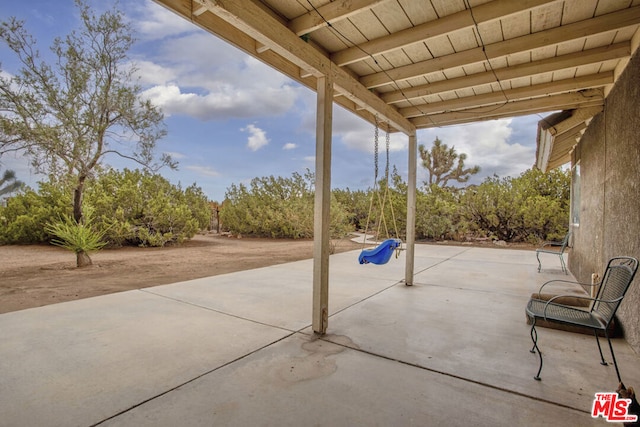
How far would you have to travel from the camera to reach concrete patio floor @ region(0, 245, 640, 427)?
160 cm

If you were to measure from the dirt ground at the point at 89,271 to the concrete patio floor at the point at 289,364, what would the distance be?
66 centimetres

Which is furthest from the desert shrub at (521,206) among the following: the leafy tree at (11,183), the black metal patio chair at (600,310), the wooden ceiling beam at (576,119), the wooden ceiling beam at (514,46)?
the leafy tree at (11,183)

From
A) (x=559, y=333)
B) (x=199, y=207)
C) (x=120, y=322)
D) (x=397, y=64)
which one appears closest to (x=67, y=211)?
(x=199, y=207)

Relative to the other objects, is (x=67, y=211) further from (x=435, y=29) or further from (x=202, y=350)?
(x=435, y=29)

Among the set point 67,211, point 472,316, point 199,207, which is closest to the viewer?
point 472,316

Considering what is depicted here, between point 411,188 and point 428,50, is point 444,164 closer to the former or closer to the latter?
point 411,188

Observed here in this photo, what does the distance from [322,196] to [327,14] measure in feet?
4.28

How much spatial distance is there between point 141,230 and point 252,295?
22.8 feet

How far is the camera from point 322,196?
260cm

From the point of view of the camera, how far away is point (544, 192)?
10.5 metres

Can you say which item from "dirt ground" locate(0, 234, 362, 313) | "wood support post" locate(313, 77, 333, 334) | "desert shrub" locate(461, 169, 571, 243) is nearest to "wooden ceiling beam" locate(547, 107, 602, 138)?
"wood support post" locate(313, 77, 333, 334)

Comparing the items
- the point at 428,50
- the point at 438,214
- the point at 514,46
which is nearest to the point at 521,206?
the point at 438,214

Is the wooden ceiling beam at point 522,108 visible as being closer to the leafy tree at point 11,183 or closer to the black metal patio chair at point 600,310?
the black metal patio chair at point 600,310

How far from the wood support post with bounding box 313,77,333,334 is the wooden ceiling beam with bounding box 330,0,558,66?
1.01 ft
